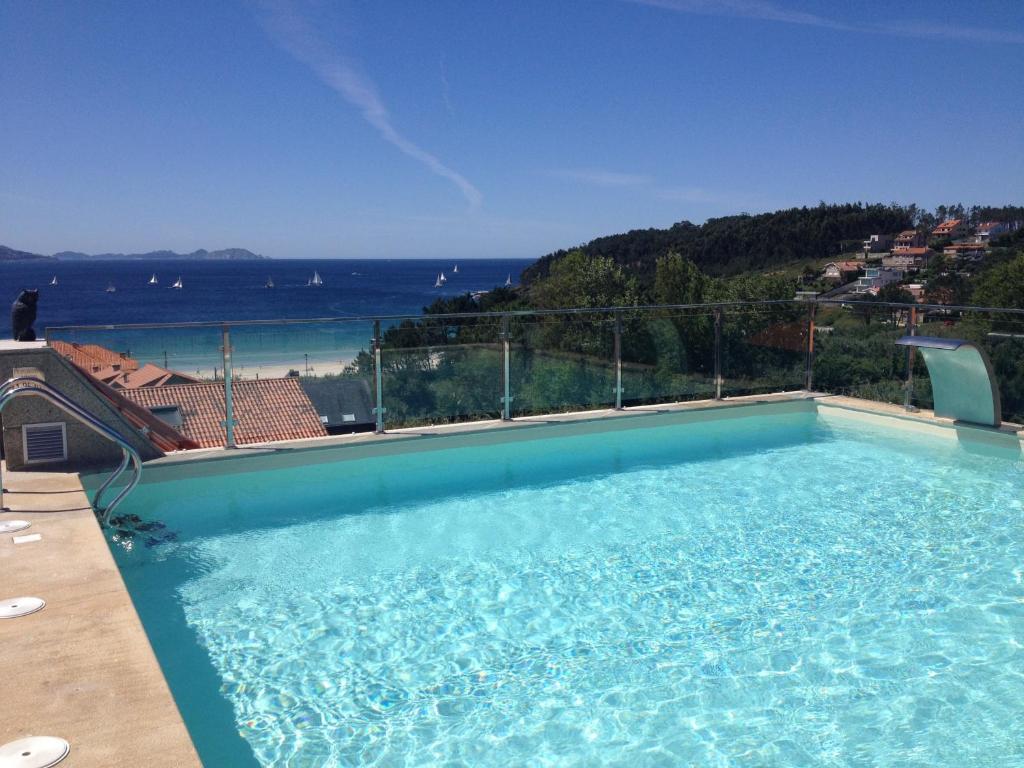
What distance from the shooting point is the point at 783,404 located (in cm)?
909

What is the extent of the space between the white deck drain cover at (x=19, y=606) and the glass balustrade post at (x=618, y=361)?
6026 mm

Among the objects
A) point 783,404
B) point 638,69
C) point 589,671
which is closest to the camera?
point 589,671

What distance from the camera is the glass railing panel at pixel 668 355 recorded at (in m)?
8.53

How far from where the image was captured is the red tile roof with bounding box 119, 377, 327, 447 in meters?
6.59

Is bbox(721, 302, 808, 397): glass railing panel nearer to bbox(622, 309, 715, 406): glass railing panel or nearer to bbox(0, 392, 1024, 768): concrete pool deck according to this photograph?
bbox(622, 309, 715, 406): glass railing panel

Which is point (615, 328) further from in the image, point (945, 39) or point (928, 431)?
point (945, 39)

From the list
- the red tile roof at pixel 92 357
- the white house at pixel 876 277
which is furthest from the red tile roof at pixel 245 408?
the white house at pixel 876 277

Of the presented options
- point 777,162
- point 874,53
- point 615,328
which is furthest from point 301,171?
point 615,328

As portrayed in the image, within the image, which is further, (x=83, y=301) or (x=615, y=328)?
(x=83, y=301)

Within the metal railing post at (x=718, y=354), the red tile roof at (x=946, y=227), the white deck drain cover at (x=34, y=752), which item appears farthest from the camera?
the red tile roof at (x=946, y=227)

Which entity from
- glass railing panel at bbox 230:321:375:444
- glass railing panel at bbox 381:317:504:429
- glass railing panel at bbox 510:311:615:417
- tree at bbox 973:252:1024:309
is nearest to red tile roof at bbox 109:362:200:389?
glass railing panel at bbox 230:321:375:444

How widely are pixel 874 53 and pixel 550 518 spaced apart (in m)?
21.2

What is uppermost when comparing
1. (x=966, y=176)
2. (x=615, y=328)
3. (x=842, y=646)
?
(x=966, y=176)

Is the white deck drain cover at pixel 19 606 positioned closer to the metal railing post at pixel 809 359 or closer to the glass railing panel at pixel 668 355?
the glass railing panel at pixel 668 355
